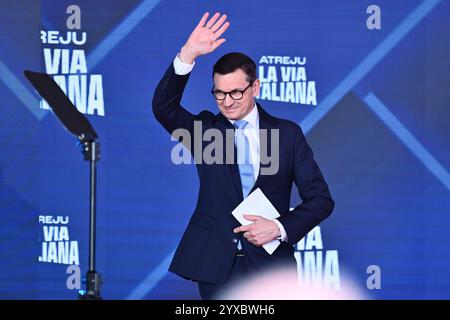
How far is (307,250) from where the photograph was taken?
Answer: 5844mm

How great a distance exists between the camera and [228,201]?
4.49 meters

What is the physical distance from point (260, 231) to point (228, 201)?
28 centimetres

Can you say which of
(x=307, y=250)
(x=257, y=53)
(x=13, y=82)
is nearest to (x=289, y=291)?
(x=307, y=250)

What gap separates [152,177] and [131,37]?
809 mm

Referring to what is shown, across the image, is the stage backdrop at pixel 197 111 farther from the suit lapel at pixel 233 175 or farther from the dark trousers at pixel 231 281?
the dark trousers at pixel 231 281

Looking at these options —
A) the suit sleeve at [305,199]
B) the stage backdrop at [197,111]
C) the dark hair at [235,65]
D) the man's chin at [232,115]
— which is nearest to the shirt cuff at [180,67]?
the dark hair at [235,65]

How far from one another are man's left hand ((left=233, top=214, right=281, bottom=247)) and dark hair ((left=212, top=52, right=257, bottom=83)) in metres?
0.68

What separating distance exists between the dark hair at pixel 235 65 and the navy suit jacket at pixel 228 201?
0.18 metres

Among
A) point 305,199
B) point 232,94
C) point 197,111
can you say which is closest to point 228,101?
point 232,94

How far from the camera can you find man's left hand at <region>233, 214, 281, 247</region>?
4262 mm

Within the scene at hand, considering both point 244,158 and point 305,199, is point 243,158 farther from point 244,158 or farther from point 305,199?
point 305,199

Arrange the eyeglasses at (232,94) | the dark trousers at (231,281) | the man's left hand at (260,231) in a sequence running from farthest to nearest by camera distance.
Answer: the eyeglasses at (232,94) → the dark trousers at (231,281) → the man's left hand at (260,231)

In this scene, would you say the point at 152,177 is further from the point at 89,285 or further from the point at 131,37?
the point at 89,285

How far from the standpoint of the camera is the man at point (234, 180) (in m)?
4.39
